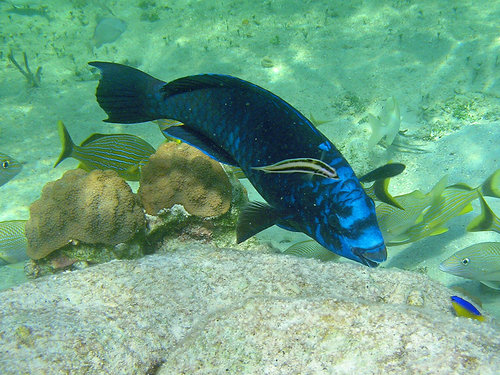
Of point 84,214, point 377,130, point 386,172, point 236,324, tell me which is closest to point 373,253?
point 386,172

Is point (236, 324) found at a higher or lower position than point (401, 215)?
lower

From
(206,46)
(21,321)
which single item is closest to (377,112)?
(206,46)

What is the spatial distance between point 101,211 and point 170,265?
0.97 m

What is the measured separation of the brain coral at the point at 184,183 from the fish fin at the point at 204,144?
0.80 metres

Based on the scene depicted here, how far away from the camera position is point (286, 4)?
10039 millimetres

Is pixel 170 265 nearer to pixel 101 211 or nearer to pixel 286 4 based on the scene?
pixel 101 211

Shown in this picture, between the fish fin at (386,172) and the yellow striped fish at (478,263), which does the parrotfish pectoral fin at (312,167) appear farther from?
the yellow striped fish at (478,263)

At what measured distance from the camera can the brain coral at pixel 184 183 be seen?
3.01 meters

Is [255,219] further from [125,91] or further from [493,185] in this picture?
[493,185]

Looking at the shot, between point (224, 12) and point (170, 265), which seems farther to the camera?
point (224, 12)

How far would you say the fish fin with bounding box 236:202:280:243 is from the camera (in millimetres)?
1885

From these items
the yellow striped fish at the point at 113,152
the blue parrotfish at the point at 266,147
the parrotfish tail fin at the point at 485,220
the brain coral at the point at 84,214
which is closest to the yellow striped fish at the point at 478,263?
the parrotfish tail fin at the point at 485,220

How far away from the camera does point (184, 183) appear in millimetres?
3006

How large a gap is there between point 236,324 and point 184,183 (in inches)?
67.0
